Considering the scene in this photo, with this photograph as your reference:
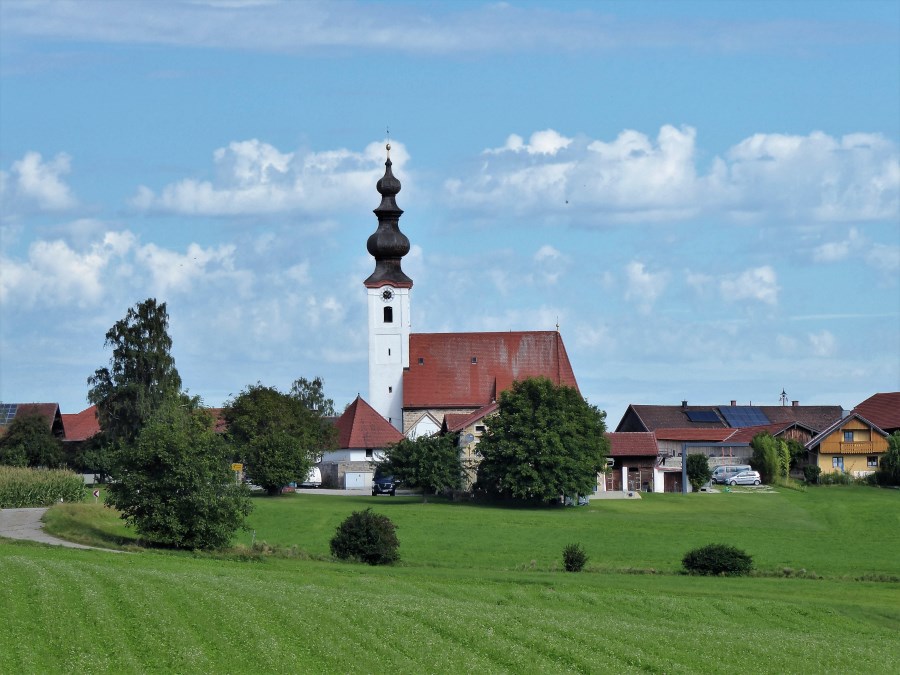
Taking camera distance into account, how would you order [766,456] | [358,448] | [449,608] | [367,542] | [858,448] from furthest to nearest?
[858,448] < [766,456] < [358,448] < [367,542] < [449,608]

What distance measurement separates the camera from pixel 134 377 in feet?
253

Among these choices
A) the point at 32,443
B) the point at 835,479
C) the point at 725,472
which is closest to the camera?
the point at 835,479

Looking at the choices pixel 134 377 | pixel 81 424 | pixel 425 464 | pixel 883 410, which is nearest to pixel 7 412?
pixel 81 424

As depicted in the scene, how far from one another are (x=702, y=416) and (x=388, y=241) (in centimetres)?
3042

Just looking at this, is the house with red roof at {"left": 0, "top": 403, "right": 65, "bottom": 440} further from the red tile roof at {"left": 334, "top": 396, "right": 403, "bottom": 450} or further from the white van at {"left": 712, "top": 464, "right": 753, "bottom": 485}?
the white van at {"left": 712, "top": 464, "right": 753, "bottom": 485}

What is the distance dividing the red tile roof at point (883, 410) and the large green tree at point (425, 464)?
1503 inches

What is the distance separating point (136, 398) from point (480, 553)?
3520 centimetres

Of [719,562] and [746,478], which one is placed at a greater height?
[746,478]

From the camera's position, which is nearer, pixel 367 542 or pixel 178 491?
pixel 367 542

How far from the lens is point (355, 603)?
85.0 feet

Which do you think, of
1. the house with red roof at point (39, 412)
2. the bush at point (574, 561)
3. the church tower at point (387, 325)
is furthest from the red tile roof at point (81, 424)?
the bush at point (574, 561)

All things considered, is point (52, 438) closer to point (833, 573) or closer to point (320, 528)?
point (320, 528)

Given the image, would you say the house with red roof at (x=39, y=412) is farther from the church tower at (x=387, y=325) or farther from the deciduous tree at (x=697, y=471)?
the deciduous tree at (x=697, y=471)

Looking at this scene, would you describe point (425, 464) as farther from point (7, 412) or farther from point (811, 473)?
point (7, 412)
